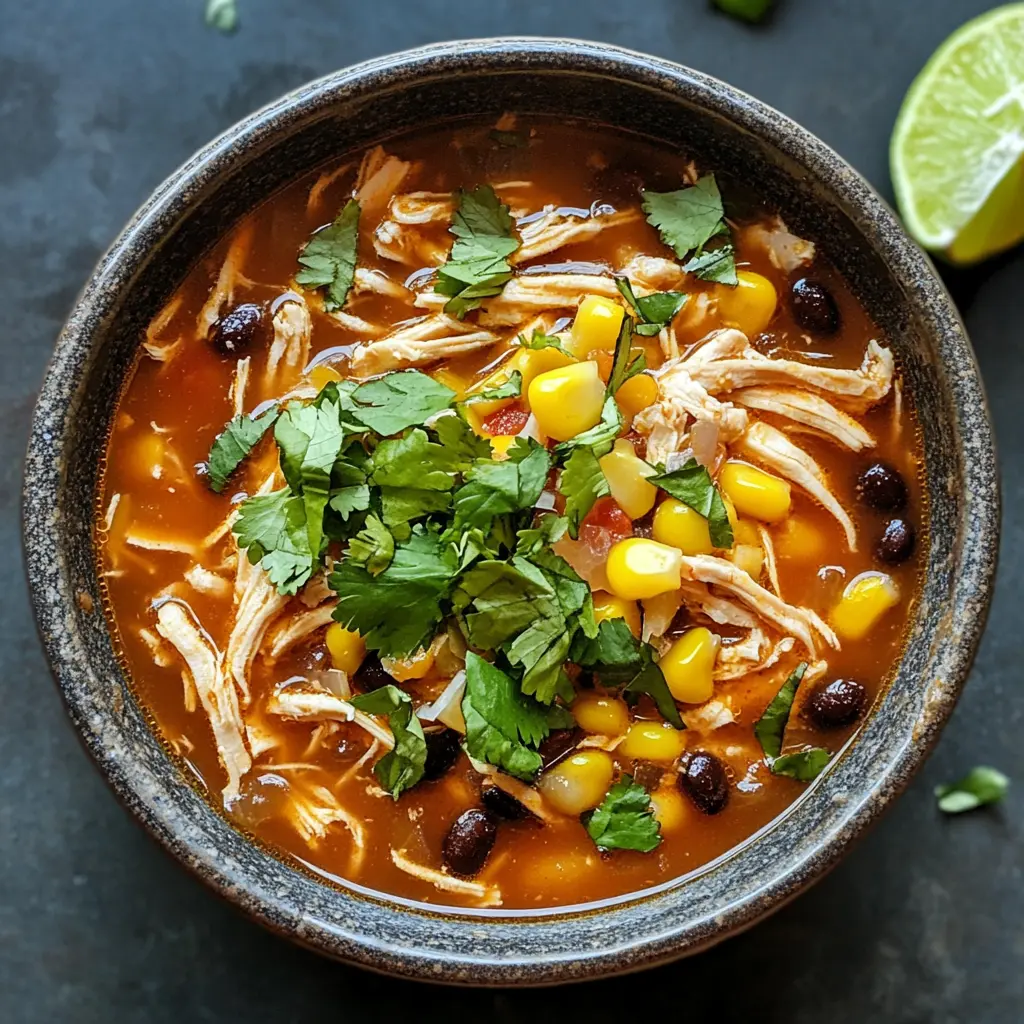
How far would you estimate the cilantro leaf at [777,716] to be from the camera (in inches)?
123

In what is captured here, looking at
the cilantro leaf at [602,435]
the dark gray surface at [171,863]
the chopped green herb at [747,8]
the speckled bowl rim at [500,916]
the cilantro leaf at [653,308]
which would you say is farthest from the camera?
the chopped green herb at [747,8]

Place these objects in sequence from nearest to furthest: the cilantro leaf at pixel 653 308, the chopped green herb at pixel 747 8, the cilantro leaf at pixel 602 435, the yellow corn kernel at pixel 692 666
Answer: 1. the cilantro leaf at pixel 602 435
2. the yellow corn kernel at pixel 692 666
3. the cilantro leaf at pixel 653 308
4. the chopped green herb at pixel 747 8

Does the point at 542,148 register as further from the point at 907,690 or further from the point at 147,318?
the point at 907,690

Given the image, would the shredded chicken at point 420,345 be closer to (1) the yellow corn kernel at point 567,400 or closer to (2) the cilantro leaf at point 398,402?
(2) the cilantro leaf at point 398,402

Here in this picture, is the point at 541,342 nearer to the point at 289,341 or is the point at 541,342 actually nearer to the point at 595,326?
the point at 595,326

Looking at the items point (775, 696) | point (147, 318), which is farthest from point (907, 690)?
point (147, 318)

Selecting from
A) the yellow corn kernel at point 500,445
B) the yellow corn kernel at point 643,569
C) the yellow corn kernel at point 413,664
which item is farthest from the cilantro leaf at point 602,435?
the yellow corn kernel at point 413,664

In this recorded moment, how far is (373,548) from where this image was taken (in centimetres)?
295

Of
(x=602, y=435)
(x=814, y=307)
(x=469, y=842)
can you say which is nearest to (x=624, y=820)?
(x=469, y=842)

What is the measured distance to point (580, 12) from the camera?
3.77 metres

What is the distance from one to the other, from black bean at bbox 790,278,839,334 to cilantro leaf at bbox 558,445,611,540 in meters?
0.71

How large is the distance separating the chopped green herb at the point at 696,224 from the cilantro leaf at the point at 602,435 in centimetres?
48

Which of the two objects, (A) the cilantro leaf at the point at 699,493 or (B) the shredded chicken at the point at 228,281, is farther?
(B) the shredded chicken at the point at 228,281

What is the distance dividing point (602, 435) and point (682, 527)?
31cm
